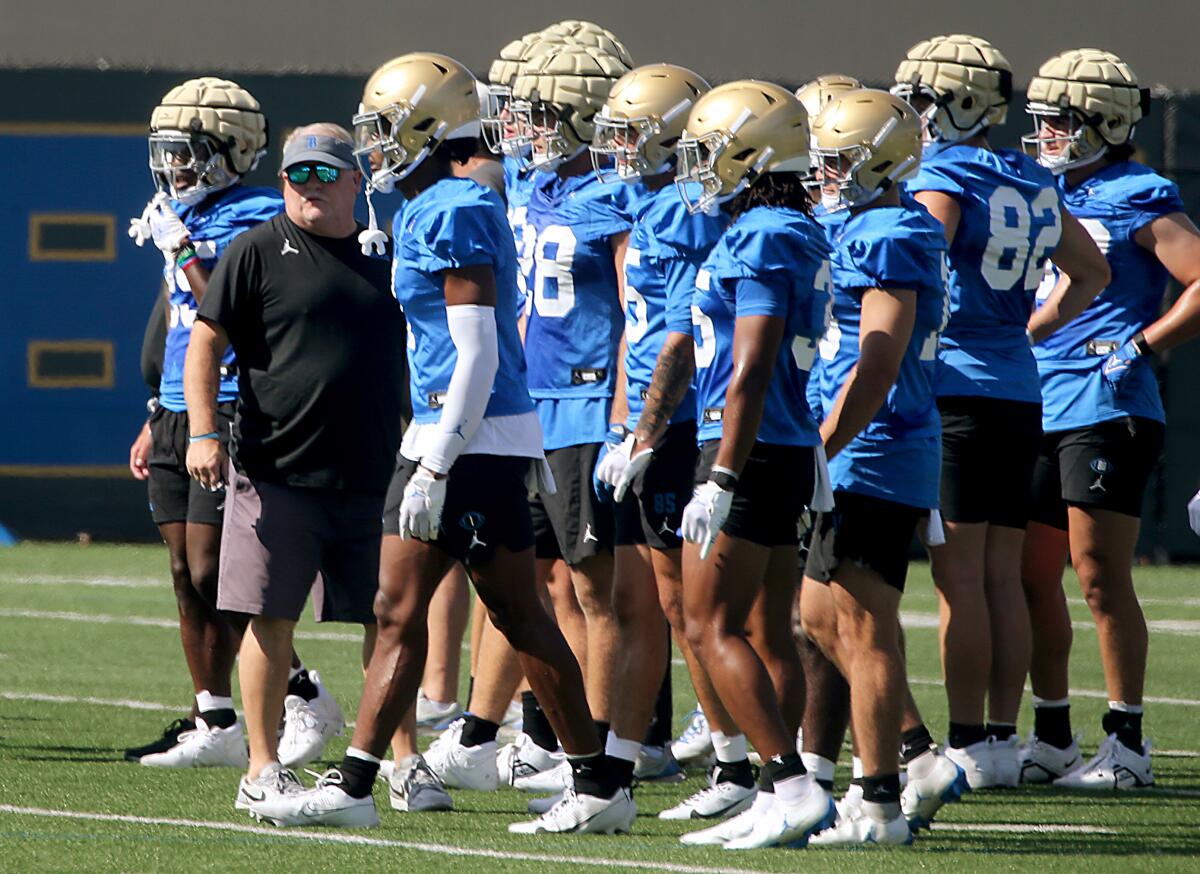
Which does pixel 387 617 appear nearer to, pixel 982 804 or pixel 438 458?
pixel 438 458

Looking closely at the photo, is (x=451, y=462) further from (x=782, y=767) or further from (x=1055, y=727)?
(x=1055, y=727)

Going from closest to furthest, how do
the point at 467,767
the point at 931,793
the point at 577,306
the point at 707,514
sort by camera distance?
1. the point at 707,514
2. the point at 931,793
3. the point at 467,767
4. the point at 577,306

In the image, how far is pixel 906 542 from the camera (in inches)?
219

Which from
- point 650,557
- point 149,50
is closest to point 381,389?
point 650,557

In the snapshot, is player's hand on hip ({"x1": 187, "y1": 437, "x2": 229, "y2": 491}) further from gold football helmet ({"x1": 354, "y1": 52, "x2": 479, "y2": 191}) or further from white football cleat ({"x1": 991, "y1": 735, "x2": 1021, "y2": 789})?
white football cleat ({"x1": 991, "y1": 735, "x2": 1021, "y2": 789})

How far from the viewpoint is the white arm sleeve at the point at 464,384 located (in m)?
5.34

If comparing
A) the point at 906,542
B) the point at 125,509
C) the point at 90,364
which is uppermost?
the point at 906,542

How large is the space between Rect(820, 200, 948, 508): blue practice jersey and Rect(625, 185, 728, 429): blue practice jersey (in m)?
0.45

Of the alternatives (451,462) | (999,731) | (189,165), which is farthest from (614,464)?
(189,165)

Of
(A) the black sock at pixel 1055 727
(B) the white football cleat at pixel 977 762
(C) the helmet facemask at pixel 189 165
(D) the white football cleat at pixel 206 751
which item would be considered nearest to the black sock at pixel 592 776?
(B) the white football cleat at pixel 977 762

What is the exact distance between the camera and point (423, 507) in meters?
5.30

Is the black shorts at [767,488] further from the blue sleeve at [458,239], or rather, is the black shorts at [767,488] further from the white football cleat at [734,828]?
the blue sleeve at [458,239]

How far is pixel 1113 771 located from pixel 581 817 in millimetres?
1978

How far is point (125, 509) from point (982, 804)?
8905 mm
